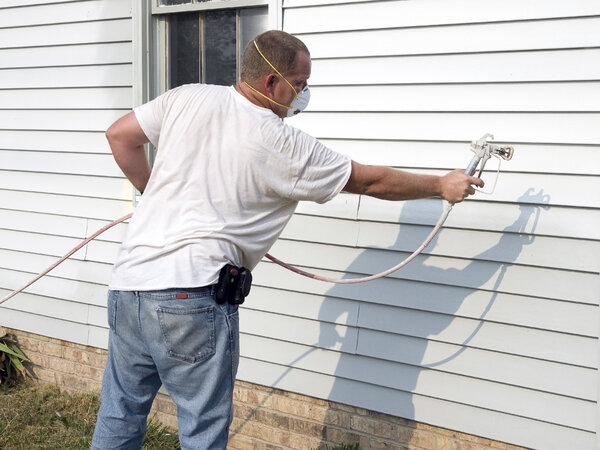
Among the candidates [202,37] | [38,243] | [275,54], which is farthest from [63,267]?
[275,54]

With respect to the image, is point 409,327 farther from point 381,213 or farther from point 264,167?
point 264,167

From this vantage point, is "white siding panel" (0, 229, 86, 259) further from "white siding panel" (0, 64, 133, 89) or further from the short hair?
the short hair

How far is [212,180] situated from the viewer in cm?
283

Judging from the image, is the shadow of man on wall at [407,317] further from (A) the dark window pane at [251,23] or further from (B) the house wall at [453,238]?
(A) the dark window pane at [251,23]

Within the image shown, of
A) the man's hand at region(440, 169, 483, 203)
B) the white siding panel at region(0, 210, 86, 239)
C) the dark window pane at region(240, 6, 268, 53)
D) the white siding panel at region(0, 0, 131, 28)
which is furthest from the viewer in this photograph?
the white siding panel at region(0, 210, 86, 239)

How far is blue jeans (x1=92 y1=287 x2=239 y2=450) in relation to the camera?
2797 millimetres

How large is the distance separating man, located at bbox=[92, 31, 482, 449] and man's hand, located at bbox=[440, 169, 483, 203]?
0.12 m

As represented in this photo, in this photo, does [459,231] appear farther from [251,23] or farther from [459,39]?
[251,23]

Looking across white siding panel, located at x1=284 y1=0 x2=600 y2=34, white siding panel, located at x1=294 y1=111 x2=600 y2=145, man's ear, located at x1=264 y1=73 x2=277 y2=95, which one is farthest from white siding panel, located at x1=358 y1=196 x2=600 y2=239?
man's ear, located at x1=264 y1=73 x2=277 y2=95

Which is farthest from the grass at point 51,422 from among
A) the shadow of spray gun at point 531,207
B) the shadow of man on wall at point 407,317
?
the shadow of spray gun at point 531,207

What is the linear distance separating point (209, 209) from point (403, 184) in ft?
2.47

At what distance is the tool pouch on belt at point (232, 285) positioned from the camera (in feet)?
9.30

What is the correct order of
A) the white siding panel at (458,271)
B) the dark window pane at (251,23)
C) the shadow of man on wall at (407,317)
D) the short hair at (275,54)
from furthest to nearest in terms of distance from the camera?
the dark window pane at (251,23) → the shadow of man on wall at (407,317) → the white siding panel at (458,271) → the short hair at (275,54)

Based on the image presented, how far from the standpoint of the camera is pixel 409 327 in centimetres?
405
